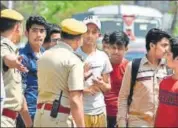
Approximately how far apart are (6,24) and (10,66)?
48cm

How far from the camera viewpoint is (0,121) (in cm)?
539

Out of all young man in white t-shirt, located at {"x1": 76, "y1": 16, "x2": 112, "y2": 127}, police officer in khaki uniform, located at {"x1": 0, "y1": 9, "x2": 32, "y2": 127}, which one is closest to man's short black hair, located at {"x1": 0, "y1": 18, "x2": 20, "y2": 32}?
police officer in khaki uniform, located at {"x1": 0, "y1": 9, "x2": 32, "y2": 127}

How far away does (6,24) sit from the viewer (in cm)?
559

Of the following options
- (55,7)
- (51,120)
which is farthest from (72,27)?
(55,7)

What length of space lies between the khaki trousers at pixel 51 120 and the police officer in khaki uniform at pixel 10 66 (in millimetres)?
198

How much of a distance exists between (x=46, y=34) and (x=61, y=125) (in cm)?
223

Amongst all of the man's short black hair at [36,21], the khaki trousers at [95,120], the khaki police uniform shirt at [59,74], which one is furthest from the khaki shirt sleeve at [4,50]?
the man's short black hair at [36,21]

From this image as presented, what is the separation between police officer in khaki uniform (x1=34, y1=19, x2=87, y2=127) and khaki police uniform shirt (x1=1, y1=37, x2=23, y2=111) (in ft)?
0.75

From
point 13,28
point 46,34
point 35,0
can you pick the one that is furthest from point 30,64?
point 35,0

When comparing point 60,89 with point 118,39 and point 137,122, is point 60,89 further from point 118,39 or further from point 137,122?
point 118,39

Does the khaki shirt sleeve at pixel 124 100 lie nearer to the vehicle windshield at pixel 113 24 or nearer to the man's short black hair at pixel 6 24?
the man's short black hair at pixel 6 24

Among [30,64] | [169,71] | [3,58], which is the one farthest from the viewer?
[30,64]

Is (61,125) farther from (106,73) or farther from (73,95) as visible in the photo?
(106,73)

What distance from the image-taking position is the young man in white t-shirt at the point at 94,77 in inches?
257
